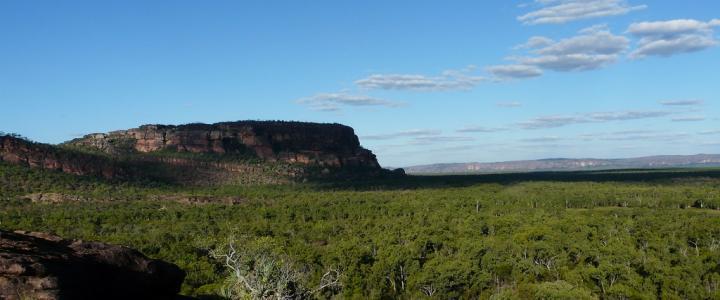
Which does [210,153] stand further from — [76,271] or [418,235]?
[76,271]

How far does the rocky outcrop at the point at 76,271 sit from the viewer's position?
54.8 feet

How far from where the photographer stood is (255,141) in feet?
544

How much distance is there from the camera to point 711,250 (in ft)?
186

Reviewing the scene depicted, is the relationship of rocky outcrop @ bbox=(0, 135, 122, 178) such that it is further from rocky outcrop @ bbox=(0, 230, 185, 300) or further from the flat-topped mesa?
rocky outcrop @ bbox=(0, 230, 185, 300)

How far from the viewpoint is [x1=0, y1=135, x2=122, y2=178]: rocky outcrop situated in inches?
4407

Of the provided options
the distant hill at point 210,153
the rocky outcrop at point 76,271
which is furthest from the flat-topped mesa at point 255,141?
the rocky outcrop at point 76,271

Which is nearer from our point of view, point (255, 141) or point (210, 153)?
point (210, 153)

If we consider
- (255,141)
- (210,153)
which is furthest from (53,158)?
(255,141)

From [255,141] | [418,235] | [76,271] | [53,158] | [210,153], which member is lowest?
[418,235]

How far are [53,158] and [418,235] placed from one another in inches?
3275

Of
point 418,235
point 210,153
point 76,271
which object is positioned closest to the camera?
point 76,271

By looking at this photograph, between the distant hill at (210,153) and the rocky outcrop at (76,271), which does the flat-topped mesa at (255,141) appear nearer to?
the distant hill at (210,153)

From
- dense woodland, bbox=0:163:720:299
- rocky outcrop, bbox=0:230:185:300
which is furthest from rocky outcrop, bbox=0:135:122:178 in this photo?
rocky outcrop, bbox=0:230:185:300

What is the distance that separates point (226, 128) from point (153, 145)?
21518 millimetres
